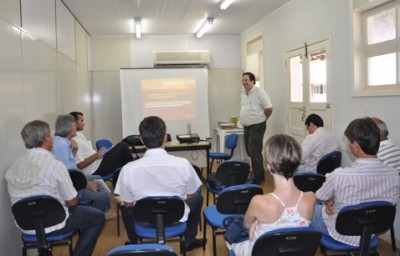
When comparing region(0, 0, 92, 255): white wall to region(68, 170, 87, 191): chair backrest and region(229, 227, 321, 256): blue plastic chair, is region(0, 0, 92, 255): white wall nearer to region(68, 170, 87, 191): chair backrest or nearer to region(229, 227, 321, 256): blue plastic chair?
region(68, 170, 87, 191): chair backrest

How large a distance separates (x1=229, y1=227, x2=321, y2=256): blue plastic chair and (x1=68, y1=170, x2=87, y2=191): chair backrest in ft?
6.34

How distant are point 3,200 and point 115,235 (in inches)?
53.5

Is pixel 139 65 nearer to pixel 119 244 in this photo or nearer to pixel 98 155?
pixel 98 155

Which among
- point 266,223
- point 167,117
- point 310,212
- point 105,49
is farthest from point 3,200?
point 105,49

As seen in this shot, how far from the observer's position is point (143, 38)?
773 cm

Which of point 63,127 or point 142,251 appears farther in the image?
point 63,127

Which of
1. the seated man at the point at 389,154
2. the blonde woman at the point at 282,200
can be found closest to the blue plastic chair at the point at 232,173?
the seated man at the point at 389,154

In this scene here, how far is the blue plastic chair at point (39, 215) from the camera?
218 cm

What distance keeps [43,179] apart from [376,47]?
3.38 metres

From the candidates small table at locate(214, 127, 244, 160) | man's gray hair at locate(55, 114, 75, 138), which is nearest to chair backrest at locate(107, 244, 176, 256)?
man's gray hair at locate(55, 114, 75, 138)

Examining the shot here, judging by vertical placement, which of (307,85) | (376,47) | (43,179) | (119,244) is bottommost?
(119,244)

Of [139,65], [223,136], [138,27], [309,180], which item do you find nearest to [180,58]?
[139,65]

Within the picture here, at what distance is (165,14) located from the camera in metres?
5.97

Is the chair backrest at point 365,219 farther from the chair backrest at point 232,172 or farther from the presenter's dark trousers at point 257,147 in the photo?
the presenter's dark trousers at point 257,147
